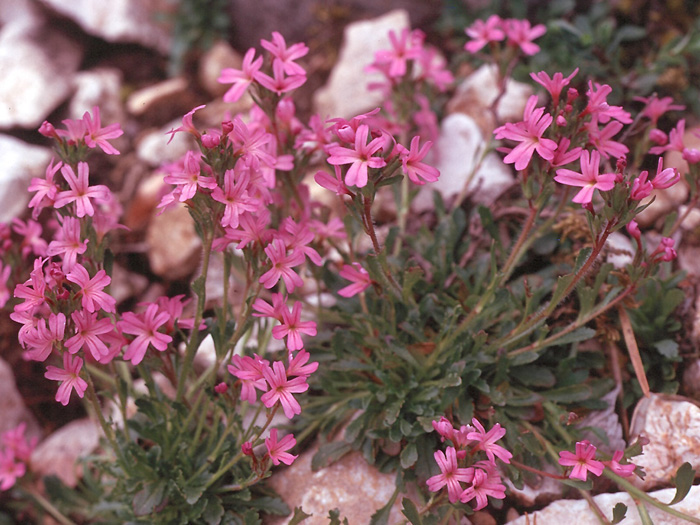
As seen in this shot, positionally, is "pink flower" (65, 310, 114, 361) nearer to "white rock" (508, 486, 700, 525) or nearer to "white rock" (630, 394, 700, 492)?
"white rock" (508, 486, 700, 525)

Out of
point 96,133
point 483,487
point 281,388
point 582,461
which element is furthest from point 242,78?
point 582,461

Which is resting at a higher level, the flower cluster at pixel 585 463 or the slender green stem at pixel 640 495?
the flower cluster at pixel 585 463

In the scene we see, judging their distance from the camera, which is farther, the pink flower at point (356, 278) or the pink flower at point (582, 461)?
the pink flower at point (356, 278)

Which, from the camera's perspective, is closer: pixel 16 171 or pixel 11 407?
pixel 11 407

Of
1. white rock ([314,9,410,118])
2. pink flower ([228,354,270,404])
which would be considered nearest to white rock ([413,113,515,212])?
white rock ([314,9,410,118])

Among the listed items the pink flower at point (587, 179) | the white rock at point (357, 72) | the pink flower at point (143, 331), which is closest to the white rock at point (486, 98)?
the white rock at point (357, 72)

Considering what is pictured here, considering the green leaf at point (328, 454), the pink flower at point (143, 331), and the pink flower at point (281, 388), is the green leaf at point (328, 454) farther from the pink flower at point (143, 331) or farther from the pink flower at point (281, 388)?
the pink flower at point (143, 331)

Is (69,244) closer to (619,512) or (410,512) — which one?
(410,512)

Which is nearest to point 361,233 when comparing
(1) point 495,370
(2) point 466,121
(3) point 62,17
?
(1) point 495,370
